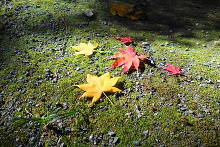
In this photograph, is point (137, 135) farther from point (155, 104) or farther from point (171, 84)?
point (171, 84)

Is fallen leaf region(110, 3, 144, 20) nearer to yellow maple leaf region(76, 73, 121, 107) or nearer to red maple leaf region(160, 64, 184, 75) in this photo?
red maple leaf region(160, 64, 184, 75)

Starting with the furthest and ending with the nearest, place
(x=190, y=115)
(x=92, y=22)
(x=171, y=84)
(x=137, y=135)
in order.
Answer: (x=92, y=22) < (x=171, y=84) < (x=190, y=115) < (x=137, y=135)

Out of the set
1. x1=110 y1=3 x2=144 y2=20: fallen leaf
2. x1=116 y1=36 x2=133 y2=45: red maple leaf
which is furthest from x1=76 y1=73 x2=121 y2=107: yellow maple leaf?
x1=110 y1=3 x2=144 y2=20: fallen leaf

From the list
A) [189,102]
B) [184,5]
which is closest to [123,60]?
[189,102]

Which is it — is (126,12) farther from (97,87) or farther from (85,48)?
(97,87)

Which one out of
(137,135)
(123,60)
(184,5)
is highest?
(184,5)

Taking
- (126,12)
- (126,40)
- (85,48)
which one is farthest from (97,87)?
(126,12)
